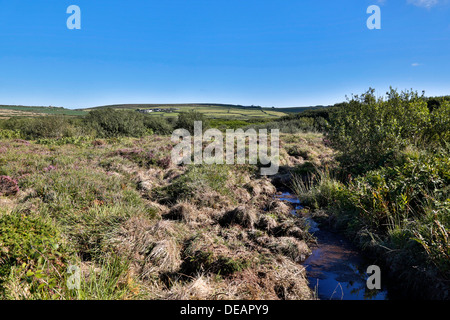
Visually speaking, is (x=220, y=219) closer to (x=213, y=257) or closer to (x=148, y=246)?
(x=213, y=257)

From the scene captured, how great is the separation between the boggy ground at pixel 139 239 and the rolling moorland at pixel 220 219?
2 centimetres

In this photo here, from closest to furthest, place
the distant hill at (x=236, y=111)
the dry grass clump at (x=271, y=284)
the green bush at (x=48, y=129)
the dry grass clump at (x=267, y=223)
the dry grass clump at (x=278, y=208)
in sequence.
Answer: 1. the dry grass clump at (x=271, y=284)
2. the dry grass clump at (x=267, y=223)
3. the dry grass clump at (x=278, y=208)
4. the green bush at (x=48, y=129)
5. the distant hill at (x=236, y=111)

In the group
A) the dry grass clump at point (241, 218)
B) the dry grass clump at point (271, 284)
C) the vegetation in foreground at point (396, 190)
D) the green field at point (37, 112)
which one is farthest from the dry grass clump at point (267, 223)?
the green field at point (37, 112)

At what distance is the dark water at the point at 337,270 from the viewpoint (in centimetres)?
401

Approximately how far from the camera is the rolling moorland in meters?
3.32

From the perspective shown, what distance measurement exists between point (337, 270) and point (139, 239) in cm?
388

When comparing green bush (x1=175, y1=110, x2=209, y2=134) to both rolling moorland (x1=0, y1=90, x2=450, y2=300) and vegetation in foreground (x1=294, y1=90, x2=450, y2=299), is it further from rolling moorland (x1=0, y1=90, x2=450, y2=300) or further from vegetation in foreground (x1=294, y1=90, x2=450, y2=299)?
vegetation in foreground (x1=294, y1=90, x2=450, y2=299)

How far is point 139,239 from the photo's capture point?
14.3 feet

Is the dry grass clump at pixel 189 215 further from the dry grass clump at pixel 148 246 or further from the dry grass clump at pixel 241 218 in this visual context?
the dry grass clump at pixel 148 246

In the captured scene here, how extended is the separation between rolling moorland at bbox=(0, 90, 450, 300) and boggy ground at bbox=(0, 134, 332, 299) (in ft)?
0.08

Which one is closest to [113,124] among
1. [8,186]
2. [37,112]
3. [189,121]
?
[189,121]

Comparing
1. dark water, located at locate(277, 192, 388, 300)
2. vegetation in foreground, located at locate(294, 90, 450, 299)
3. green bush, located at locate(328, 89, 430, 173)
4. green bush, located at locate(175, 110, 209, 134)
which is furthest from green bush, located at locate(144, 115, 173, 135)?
dark water, located at locate(277, 192, 388, 300)

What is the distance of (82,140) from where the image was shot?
15.2 meters
